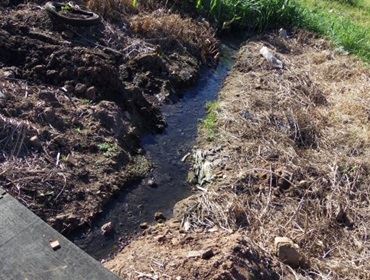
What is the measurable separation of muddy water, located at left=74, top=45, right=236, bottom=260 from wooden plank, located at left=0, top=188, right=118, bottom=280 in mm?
1089

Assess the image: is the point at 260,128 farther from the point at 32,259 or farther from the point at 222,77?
the point at 32,259

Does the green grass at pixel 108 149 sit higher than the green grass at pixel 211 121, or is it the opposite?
the green grass at pixel 211 121

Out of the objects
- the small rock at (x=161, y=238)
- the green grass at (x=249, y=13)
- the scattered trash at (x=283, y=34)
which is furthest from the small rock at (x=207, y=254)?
the scattered trash at (x=283, y=34)

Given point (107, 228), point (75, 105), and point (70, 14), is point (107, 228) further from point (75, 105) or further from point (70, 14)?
point (70, 14)

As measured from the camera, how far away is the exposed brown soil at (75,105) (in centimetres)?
419

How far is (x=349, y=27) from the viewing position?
26.7ft

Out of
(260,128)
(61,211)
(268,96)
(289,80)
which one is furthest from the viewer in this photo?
(289,80)

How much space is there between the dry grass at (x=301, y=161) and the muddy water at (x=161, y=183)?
0.28 m

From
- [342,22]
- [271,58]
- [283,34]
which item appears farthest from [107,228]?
[342,22]

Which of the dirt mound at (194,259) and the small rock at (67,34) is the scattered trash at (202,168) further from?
the small rock at (67,34)

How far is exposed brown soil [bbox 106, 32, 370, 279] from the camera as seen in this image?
372 cm

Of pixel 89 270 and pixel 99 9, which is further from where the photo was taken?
pixel 99 9

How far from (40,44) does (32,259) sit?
10.3ft

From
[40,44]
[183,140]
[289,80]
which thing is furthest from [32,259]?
[289,80]
